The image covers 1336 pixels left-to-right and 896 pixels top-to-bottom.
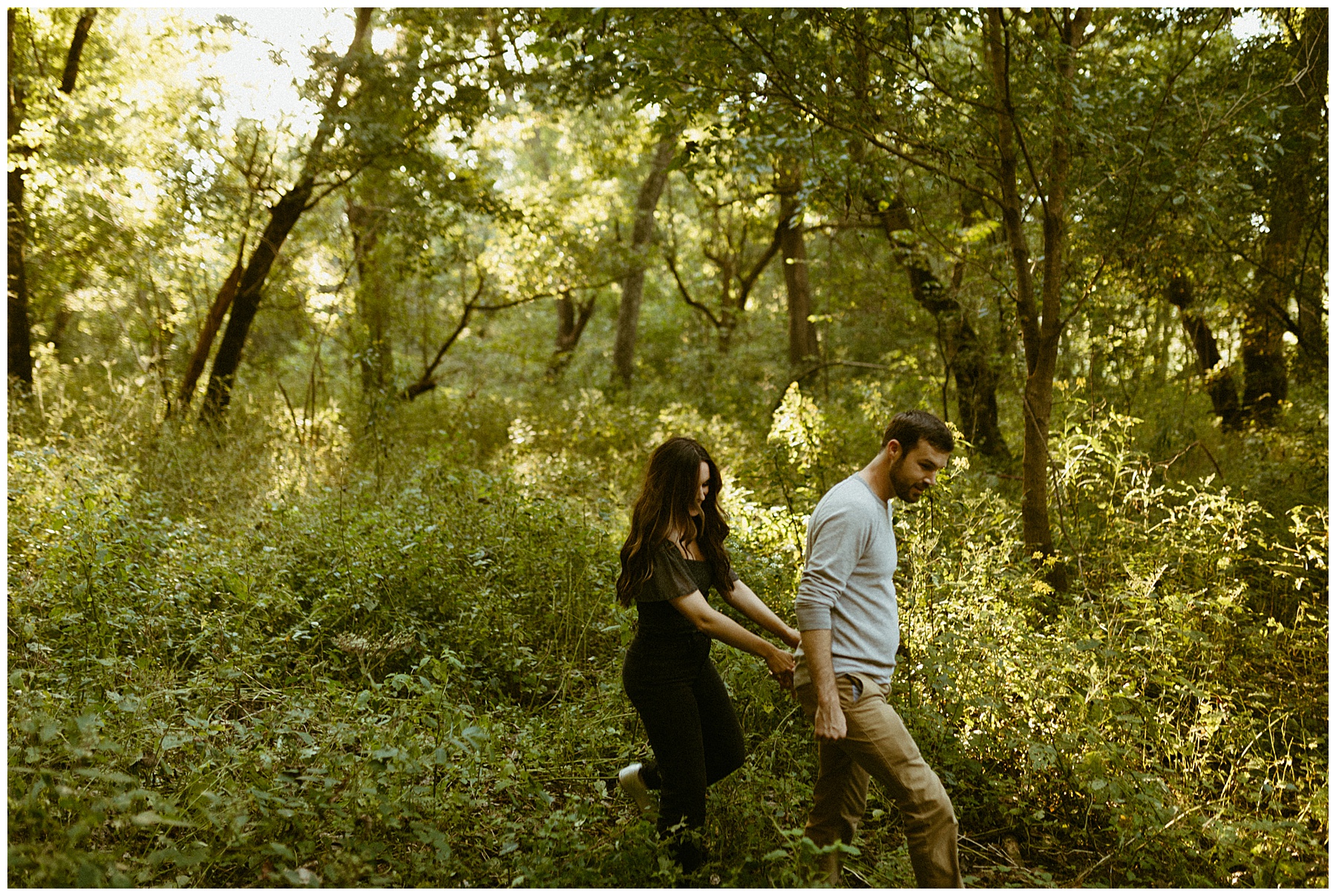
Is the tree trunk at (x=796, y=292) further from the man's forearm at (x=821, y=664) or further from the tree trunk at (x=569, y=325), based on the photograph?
the man's forearm at (x=821, y=664)

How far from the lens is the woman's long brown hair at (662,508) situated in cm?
370

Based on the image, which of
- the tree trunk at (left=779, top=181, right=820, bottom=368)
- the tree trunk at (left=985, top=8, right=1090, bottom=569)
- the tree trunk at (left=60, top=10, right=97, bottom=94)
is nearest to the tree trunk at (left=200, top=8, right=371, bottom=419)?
the tree trunk at (left=60, top=10, right=97, bottom=94)

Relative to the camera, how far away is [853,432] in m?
11.5

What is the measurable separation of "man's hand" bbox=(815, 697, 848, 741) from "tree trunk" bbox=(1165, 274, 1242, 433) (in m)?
8.46

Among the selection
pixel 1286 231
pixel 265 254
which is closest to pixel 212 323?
pixel 265 254

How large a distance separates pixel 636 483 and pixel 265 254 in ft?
22.7

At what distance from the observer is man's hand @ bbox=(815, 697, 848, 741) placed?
326 cm

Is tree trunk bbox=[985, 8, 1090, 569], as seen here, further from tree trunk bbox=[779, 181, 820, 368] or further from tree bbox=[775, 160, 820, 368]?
tree trunk bbox=[779, 181, 820, 368]

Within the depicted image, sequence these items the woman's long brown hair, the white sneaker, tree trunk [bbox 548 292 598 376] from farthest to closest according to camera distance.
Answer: tree trunk [bbox 548 292 598 376]
the white sneaker
the woman's long brown hair

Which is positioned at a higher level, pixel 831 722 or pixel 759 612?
pixel 759 612

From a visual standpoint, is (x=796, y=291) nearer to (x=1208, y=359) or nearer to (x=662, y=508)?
(x=1208, y=359)

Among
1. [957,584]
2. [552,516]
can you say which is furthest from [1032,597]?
[552,516]

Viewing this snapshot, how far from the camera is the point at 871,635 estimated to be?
11.3 ft

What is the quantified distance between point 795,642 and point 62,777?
112 inches
